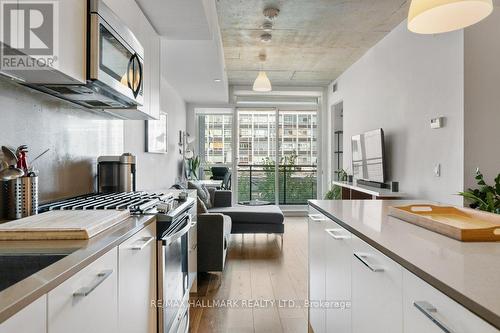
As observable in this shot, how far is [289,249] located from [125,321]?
330 cm

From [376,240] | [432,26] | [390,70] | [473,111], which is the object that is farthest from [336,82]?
[376,240]

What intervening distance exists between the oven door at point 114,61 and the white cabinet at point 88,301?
873 mm

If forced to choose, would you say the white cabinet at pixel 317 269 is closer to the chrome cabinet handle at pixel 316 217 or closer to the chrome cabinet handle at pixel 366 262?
the chrome cabinet handle at pixel 316 217

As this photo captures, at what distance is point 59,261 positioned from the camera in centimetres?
86

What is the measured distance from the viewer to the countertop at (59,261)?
637 mm

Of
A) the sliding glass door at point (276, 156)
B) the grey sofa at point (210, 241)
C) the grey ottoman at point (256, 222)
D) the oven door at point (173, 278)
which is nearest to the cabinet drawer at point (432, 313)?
the oven door at point (173, 278)

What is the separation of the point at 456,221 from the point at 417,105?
249 centimetres

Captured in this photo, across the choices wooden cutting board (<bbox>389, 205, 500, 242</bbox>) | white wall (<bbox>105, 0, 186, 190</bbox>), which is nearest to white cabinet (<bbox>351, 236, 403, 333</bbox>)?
wooden cutting board (<bbox>389, 205, 500, 242</bbox>)

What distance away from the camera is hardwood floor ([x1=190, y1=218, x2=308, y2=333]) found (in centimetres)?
239

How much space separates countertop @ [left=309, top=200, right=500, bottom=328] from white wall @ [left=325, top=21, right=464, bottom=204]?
191 centimetres

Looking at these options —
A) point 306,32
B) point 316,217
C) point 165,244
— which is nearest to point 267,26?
point 306,32

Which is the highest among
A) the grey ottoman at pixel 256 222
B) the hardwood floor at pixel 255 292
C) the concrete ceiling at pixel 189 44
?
the concrete ceiling at pixel 189 44

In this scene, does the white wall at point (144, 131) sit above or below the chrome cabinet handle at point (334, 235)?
above

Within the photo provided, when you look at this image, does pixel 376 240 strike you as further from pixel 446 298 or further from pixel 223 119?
pixel 223 119
